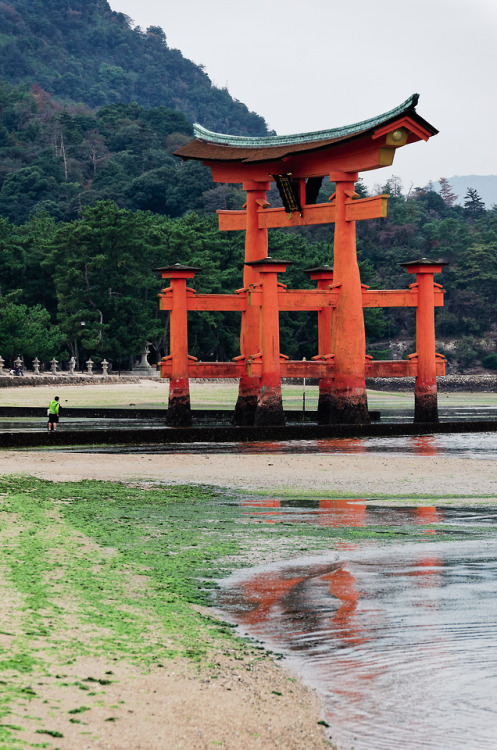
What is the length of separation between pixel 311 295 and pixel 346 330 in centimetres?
157

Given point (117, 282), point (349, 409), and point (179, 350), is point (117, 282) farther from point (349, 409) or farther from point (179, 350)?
point (349, 409)

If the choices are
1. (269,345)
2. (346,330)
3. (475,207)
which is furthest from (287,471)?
(475,207)

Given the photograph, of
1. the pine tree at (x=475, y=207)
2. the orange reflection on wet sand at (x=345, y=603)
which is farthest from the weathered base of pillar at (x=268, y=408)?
the pine tree at (x=475, y=207)

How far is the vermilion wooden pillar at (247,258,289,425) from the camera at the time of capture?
32000mm

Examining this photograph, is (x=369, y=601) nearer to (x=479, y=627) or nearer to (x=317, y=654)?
(x=479, y=627)

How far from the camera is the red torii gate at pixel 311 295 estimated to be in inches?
1264

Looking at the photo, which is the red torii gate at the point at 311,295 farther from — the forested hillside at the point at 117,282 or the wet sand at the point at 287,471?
the forested hillside at the point at 117,282

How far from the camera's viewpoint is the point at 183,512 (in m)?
15.4

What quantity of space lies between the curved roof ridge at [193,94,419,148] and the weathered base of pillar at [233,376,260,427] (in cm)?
785

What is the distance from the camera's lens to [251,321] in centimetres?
3506

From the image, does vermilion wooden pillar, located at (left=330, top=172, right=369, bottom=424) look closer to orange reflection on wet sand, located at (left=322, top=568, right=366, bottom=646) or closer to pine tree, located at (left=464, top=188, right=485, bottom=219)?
orange reflection on wet sand, located at (left=322, top=568, right=366, bottom=646)

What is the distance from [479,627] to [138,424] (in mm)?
28225

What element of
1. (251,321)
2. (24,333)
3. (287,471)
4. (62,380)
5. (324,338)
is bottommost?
(287,471)

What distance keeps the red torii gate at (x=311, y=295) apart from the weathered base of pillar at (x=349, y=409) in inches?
1.2
